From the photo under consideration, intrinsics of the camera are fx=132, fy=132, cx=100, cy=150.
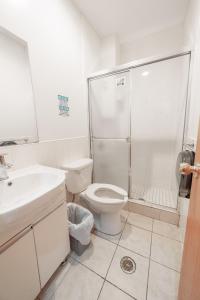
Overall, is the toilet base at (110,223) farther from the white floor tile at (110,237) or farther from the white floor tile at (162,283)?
the white floor tile at (162,283)

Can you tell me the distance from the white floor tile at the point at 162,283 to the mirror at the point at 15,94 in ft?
4.68

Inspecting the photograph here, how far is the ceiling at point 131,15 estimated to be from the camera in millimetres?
1446

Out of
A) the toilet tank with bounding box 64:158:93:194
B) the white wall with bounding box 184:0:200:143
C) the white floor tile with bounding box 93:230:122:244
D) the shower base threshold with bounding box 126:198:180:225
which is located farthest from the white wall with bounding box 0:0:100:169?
the white wall with bounding box 184:0:200:143

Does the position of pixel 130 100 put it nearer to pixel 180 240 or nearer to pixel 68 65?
pixel 68 65

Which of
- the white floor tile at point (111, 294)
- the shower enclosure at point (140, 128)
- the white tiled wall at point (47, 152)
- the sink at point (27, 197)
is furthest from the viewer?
the shower enclosure at point (140, 128)

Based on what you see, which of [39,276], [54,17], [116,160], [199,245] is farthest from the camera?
[116,160]

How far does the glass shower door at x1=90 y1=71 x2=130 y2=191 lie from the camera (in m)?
1.70

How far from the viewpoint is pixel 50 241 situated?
874 millimetres

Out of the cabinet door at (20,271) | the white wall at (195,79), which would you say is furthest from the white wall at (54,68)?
the white wall at (195,79)

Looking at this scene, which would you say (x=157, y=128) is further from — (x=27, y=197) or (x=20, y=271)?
(x=20, y=271)

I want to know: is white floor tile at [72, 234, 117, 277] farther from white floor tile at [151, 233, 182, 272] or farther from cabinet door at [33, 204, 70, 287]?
white floor tile at [151, 233, 182, 272]

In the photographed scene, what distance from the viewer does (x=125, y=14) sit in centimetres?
158

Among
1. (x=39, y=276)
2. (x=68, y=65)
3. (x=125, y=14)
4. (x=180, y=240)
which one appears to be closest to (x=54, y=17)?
(x=68, y=65)

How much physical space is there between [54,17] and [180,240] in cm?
245
